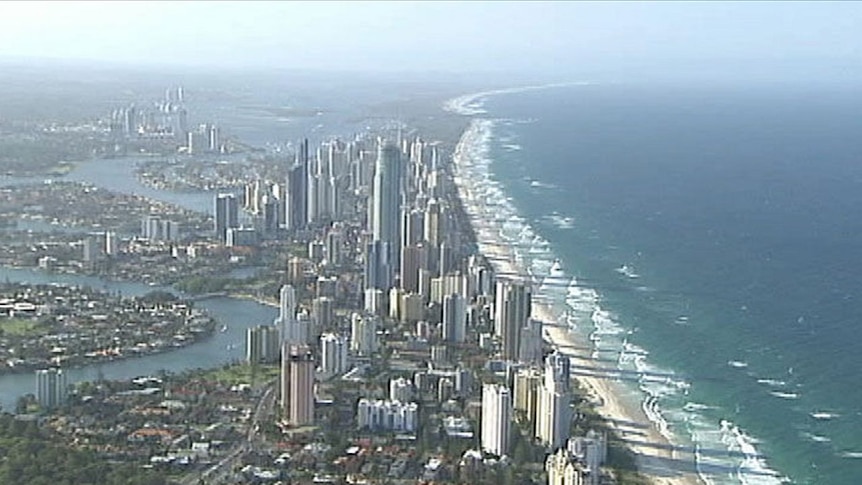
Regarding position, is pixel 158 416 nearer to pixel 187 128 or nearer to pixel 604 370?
pixel 604 370

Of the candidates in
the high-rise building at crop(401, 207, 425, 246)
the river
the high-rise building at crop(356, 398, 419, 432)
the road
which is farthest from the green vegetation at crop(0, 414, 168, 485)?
the high-rise building at crop(401, 207, 425, 246)

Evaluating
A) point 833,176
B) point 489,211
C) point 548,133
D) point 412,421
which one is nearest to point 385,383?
point 412,421

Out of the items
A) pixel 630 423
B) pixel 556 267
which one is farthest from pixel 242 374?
pixel 556 267

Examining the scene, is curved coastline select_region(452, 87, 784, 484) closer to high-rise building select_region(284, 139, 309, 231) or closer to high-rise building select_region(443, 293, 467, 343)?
high-rise building select_region(443, 293, 467, 343)

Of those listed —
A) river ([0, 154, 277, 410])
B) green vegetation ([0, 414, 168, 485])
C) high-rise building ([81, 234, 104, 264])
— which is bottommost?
river ([0, 154, 277, 410])

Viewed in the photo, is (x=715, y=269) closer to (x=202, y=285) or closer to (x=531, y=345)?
(x=531, y=345)

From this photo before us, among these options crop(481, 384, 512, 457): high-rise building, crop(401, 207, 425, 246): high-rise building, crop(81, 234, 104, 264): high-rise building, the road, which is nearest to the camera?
the road
